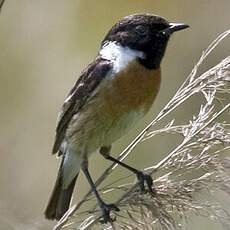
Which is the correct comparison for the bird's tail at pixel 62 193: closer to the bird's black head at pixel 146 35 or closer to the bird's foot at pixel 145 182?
the bird's foot at pixel 145 182

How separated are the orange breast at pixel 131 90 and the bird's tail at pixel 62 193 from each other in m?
0.42

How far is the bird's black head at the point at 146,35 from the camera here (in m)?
3.61

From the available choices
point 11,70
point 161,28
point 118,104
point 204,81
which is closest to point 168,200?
point 204,81

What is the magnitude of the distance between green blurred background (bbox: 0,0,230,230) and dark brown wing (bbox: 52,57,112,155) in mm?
271

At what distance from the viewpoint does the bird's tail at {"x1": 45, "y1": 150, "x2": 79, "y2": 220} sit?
3598mm

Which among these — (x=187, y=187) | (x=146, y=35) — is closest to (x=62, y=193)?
(x=146, y=35)

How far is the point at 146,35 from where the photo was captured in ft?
12.0

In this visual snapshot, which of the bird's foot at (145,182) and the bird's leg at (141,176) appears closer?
the bird's foot at (145,182)

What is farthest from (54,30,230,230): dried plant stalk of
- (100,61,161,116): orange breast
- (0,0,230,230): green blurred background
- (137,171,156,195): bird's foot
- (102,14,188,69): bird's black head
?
(0,0,230,230): green blurred background

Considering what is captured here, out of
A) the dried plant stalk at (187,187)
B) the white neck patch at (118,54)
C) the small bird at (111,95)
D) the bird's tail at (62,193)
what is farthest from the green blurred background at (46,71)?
the dried plant stalk at (187,187)

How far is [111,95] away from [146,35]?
1.13 feet

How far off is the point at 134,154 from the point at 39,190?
605 millimetres

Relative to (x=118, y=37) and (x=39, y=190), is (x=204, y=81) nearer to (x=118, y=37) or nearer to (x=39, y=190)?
(x=118, y=37)

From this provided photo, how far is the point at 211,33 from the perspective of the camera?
474 cm
